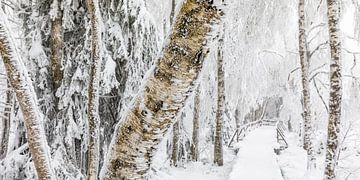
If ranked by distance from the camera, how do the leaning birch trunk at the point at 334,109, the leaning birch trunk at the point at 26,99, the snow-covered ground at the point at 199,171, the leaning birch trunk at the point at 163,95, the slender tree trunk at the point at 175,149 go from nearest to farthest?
the leaning birch trunk at the point at 163,95 → the leaning birch trunk at the point at 26,99 → the leaning birch trunk at the point at 334,109 → the snow-covered ground at the point at 199,171 → the slender tree trunk at the point at 175,149

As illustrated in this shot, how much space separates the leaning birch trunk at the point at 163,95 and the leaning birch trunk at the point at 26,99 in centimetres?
100

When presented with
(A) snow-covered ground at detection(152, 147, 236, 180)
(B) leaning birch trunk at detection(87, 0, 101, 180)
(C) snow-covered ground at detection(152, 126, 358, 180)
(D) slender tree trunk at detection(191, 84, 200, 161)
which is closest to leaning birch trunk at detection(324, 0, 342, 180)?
(C) snow-covered ground at detection(152, 126, 358, 180)

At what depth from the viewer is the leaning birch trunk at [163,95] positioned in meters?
1.55

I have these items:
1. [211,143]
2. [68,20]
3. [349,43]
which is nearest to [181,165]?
[211,143]

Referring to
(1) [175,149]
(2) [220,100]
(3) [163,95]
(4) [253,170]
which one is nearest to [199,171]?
(1) [175,149]

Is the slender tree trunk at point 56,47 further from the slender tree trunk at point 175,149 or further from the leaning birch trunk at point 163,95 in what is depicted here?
the leaning birch trunk at point 163,95

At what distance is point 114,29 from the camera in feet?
25.0

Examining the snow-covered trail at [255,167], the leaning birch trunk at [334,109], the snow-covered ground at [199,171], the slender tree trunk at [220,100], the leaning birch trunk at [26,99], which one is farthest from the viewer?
the slender tree trunk at [220,100]

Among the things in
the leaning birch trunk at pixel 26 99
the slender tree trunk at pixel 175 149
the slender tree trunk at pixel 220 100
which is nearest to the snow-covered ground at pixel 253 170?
the slender tree trunk at pixel 175 149

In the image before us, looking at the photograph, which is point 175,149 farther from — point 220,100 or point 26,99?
point 26,99

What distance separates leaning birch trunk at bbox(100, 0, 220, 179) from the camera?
1.55 meters

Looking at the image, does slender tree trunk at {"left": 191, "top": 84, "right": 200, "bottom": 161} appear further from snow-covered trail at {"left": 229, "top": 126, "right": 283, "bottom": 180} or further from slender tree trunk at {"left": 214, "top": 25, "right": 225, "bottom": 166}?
snow-covered trail at {"left": 229, "top": 126, "right": 283, "bottom": 180}

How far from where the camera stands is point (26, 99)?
262cm

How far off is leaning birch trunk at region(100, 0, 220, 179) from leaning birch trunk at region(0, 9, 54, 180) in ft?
3.29
